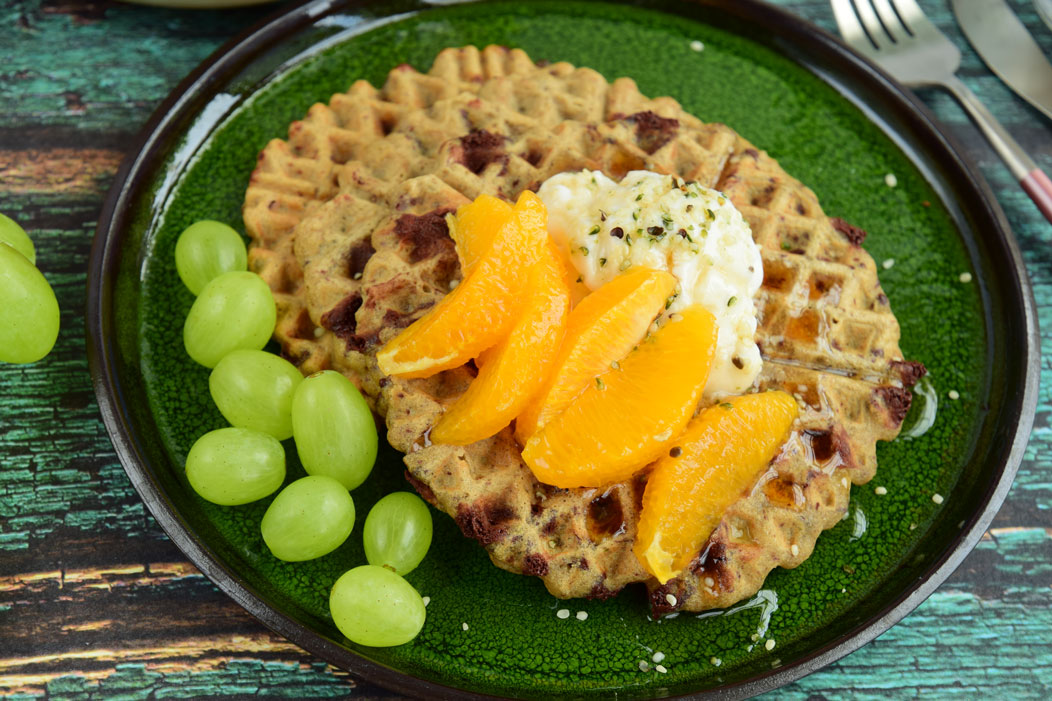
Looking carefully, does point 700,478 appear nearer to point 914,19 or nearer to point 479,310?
point 479,310

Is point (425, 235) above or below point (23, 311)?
above

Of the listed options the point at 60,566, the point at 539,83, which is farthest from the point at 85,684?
the point at 539,83

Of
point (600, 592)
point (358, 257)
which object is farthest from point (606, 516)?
point (358, 257)

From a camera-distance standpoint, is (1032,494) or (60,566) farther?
(1032,494)

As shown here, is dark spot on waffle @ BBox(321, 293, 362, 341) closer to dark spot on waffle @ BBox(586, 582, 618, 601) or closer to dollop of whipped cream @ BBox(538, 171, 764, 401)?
dollop of whipped cream @ BBox(538, 171, 764, 401)

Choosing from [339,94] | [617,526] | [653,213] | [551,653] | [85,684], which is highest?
[339,94]

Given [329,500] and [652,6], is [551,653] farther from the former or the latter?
[652,6]

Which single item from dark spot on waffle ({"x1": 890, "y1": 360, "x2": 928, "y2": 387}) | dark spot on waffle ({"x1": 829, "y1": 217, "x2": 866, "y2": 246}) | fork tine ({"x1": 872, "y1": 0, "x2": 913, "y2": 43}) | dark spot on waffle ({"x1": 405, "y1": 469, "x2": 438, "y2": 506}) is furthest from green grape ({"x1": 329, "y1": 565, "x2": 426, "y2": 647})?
fork tine ({"x1": 872, "y1": 0, "x2": 913, "y2": 43})
